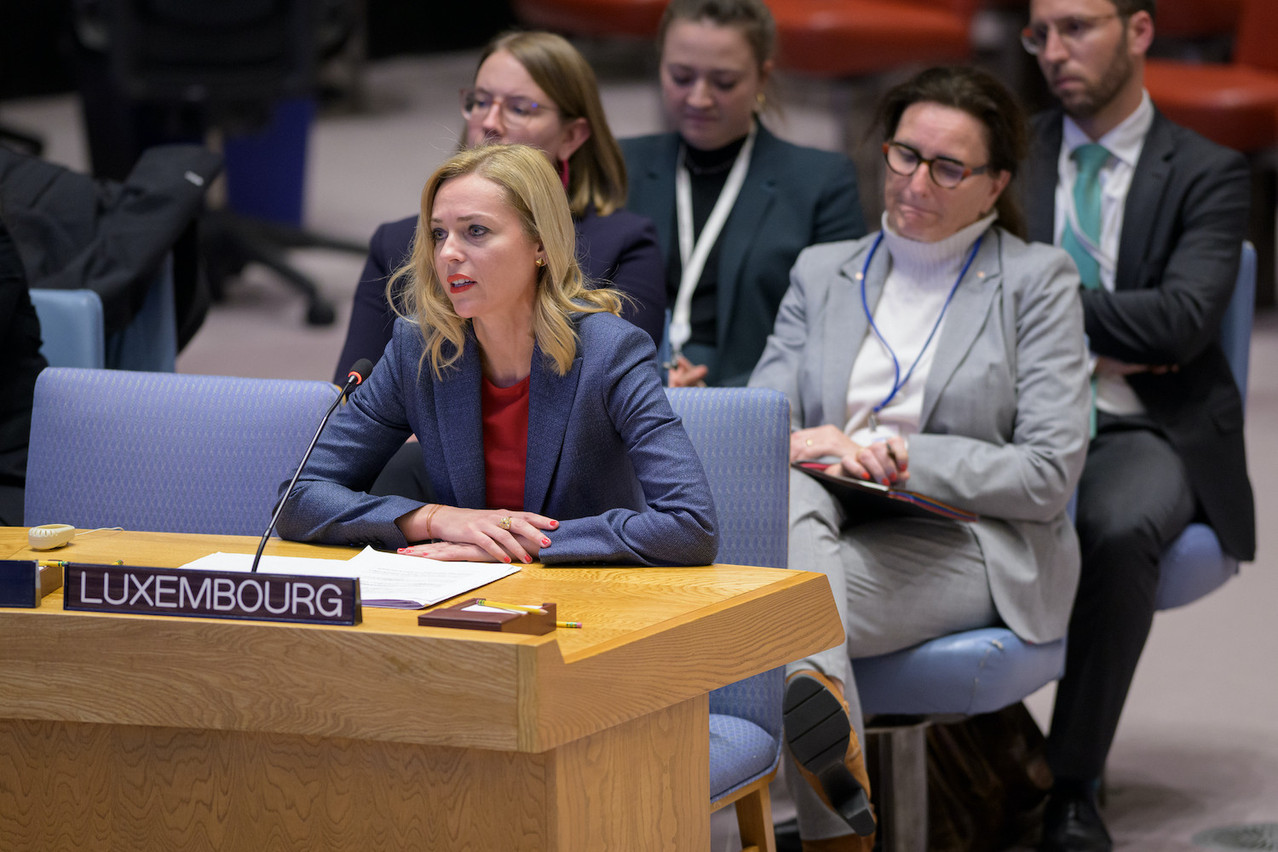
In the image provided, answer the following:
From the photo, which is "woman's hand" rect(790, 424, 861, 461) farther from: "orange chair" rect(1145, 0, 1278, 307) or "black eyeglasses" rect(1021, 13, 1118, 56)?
"orange chair" rect(1145, 0, 1278, 307)

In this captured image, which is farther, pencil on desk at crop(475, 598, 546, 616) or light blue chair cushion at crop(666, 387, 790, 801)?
light blue chair cushion at crop(666, 387, 790, 801)

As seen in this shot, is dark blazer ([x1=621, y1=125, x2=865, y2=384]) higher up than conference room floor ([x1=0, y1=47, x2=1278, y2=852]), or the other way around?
dark blazer ([x1=621, y1=125, x2=865, y2=384])

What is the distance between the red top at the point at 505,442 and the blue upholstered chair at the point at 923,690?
637 mm

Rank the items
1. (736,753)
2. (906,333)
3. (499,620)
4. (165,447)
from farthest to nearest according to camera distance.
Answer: (906,333), (165,447), (736,753), (499,620)

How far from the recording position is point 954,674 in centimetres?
236

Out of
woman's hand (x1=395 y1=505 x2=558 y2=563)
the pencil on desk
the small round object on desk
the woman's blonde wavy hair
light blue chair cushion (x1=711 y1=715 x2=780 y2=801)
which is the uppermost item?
the woman's blonde wavy hair

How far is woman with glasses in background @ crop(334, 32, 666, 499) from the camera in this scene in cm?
268

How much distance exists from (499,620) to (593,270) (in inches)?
48.0

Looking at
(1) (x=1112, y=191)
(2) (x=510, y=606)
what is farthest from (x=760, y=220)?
(2) (x=510, y=606)

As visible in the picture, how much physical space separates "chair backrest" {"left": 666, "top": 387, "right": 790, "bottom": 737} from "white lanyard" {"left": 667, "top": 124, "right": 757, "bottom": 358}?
875 mm

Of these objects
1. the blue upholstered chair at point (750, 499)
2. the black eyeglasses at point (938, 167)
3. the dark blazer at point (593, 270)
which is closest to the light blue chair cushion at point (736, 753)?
the blue upholstered chair at point (750, 499)

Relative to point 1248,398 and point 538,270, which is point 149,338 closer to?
point 538,270

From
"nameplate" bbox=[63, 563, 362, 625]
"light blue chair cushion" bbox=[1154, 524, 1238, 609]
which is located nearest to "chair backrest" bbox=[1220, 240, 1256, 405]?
"light blue chair cushion" bbox=[1154, 524, 1238, 609]

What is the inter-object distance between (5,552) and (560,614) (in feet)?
2.34
